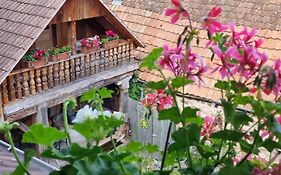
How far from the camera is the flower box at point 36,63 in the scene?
16.4 ft

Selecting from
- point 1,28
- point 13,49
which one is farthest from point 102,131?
point 1,28

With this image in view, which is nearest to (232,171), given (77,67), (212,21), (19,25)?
(212,21)

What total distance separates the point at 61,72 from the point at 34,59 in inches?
18.6

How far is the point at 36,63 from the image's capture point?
5.05m

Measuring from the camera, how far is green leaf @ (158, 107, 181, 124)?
894 millimetres

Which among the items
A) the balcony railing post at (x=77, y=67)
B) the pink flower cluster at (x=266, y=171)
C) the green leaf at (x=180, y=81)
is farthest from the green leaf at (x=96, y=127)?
the balcony railing post at (x=77, y=67)

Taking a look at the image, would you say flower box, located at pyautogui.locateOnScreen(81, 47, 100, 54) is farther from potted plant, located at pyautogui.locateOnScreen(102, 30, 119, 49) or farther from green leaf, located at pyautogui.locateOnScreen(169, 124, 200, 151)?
green leaf, located at pyautogui.locateOnScreen(169, 124, 200, 151)

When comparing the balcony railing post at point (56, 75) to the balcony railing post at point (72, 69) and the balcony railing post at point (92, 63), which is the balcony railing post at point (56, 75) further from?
the balcony railing post at point (92, 63)

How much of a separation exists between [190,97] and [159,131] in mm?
654

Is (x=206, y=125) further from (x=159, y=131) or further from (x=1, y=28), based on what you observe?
(x=159, y=131)

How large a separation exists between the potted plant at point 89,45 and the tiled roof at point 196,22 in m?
1.02

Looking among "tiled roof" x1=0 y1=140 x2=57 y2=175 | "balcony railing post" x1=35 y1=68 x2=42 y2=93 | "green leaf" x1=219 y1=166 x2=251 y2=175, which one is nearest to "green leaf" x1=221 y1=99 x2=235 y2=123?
"green leaf" x1=219 y1=166 x2=251 y2=175

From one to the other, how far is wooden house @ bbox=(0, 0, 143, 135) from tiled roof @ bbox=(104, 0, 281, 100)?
471mm

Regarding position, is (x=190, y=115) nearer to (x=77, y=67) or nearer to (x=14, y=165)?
(x=14, y=165)
